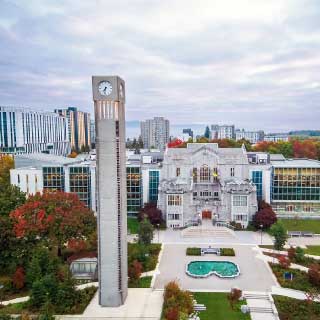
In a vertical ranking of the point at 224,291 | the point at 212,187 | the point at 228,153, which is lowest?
the point at 224,291

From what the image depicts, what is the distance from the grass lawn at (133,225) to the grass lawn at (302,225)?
20.9m

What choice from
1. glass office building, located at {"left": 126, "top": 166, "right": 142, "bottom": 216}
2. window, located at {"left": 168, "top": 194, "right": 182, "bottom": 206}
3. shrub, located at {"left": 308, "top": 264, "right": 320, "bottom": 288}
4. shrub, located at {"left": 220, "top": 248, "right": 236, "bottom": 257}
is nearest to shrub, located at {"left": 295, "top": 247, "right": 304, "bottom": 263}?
shrub, located at {"left": 308, "top": 264, "right": 320, "bottom": 288}

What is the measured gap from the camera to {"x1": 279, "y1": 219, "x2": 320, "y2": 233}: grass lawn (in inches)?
1903

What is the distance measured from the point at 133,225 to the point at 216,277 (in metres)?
20.2

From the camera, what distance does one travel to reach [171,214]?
5047cm

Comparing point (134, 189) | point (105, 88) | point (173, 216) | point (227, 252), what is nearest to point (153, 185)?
point (134, 189)

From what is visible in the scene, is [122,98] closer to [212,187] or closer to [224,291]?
[224,291]

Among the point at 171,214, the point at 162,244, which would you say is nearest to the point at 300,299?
the point at 162,244

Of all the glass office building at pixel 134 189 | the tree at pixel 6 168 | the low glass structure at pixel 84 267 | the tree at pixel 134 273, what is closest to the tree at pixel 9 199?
the low glass structure at pixel 84 267

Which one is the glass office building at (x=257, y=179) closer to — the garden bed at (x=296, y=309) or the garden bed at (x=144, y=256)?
the garden bed at (x=144, y=256)

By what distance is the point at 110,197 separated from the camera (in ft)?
86.0

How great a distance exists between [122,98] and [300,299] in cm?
2102

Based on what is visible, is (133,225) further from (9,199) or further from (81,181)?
(9,199)

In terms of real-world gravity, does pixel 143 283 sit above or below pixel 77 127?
below
